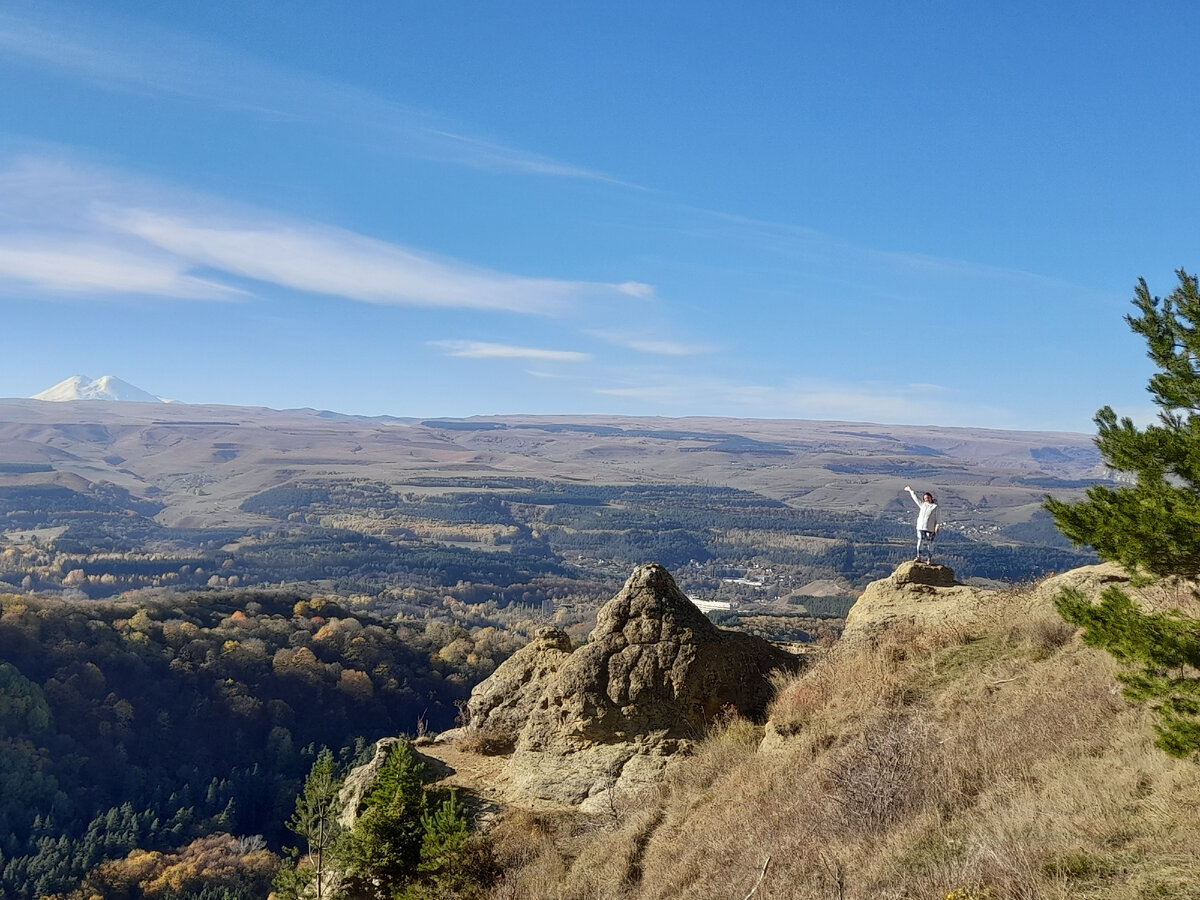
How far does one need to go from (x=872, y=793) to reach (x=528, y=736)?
7.52 m

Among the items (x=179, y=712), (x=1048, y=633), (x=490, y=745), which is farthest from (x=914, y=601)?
(x=179, y=712)

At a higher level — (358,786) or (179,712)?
(358,786)

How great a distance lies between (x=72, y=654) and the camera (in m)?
79.4

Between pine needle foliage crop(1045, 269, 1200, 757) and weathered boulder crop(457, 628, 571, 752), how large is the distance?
10.8 metres

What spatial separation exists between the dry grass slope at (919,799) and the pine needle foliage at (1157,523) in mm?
978

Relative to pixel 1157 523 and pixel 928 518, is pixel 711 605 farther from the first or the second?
pixel 1157 523

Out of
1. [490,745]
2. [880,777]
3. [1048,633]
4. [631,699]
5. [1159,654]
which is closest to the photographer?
[1159,654]

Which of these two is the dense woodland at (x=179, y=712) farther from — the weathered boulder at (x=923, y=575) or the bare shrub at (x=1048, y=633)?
the bare shrub at (x=1048, y=633)

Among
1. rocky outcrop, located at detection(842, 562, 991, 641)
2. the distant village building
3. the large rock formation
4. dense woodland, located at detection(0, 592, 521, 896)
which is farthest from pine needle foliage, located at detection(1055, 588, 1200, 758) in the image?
dense woodland, located at detection(0, 592, 521, 896)

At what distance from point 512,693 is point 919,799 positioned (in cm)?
1005

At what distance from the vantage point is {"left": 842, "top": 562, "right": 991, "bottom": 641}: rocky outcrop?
17.6 metres

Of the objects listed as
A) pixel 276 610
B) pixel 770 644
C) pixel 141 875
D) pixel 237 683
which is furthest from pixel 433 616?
pixel 770 644

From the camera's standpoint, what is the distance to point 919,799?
10.6 m

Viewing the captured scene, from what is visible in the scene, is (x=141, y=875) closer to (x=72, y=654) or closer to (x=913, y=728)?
(x=72, y=654)
